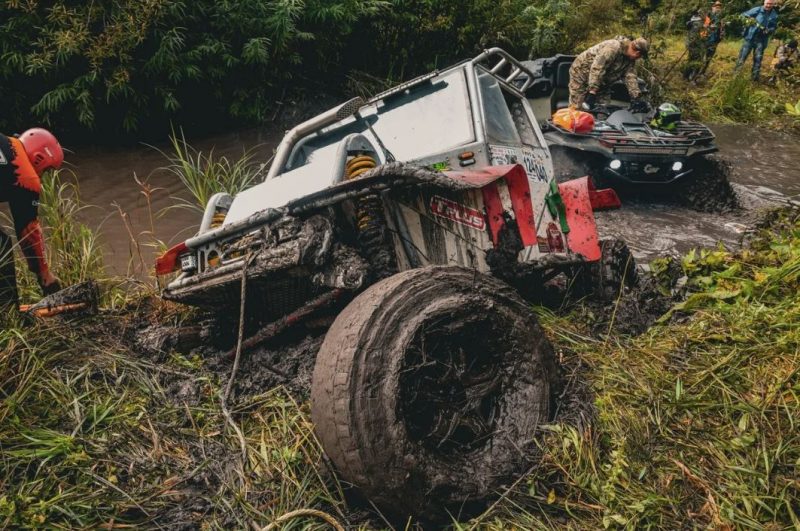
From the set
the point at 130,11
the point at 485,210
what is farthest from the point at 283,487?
the point at 130,11

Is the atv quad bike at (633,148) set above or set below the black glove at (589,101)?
below

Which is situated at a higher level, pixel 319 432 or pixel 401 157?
pixel 401 157

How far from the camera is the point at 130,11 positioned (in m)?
6.91

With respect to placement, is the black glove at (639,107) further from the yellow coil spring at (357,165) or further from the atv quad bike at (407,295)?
the yellow coil spring at (357,165)

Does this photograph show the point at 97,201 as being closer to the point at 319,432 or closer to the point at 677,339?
the point at 319,432

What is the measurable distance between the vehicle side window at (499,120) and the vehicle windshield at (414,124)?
0.18 metres

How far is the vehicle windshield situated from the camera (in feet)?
10.8

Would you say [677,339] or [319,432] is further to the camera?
[677,339]

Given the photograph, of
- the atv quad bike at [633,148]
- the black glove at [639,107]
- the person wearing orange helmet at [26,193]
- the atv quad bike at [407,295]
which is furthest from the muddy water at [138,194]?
the black glove at [639,107]

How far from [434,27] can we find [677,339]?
29.0 feet

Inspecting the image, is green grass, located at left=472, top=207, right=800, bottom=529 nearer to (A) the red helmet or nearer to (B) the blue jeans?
(A) the red helmet

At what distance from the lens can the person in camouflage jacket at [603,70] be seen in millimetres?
7289

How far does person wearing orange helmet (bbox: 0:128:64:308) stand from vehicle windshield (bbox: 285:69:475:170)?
64.0 inches

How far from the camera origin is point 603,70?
729cm
